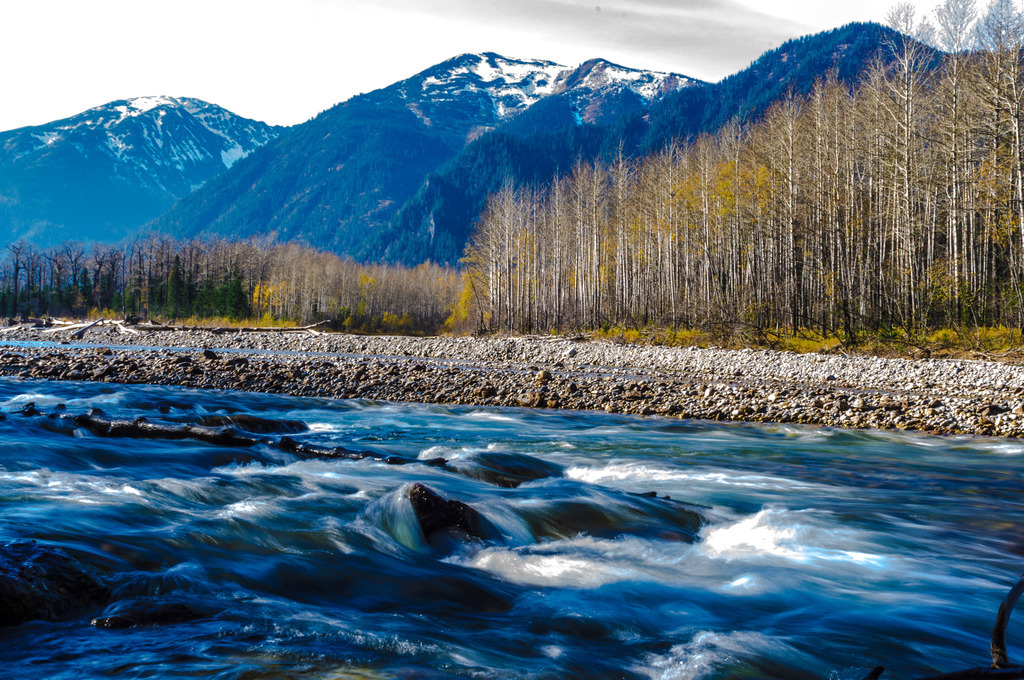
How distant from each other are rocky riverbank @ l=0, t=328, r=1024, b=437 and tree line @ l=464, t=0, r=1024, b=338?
475 cm

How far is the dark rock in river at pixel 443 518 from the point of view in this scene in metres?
5.64

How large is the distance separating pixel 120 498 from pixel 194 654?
11.2 feet

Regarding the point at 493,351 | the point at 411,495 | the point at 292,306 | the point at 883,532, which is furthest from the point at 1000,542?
the point at 292,306

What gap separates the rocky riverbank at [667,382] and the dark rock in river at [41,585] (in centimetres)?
1141

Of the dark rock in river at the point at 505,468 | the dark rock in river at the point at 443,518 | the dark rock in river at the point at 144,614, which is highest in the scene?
the dark rock in river at the point at 144,614

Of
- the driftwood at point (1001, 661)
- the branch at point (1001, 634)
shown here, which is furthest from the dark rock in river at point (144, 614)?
the branch at point (1001, 634)

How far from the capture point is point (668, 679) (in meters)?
3.46

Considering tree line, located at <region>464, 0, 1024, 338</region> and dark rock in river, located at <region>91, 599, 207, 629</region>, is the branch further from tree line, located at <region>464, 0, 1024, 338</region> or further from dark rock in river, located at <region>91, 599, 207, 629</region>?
tree line, located at <region>464, 0, 1024, 338</region>

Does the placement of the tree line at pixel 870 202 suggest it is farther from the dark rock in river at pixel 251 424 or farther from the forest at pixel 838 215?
the dark rock in river at pixel 251 424

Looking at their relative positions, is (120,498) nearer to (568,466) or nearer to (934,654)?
(568,466)

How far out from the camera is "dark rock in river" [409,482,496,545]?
5645 millimetres

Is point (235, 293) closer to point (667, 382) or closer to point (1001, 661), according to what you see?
point (667, 382)

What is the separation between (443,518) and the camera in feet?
19.0

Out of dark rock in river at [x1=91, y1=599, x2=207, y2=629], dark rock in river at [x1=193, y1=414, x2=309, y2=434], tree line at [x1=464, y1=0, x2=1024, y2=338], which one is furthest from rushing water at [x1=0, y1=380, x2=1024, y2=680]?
tree line at [x1=464, y1=0, x2=1024, y2=338]
